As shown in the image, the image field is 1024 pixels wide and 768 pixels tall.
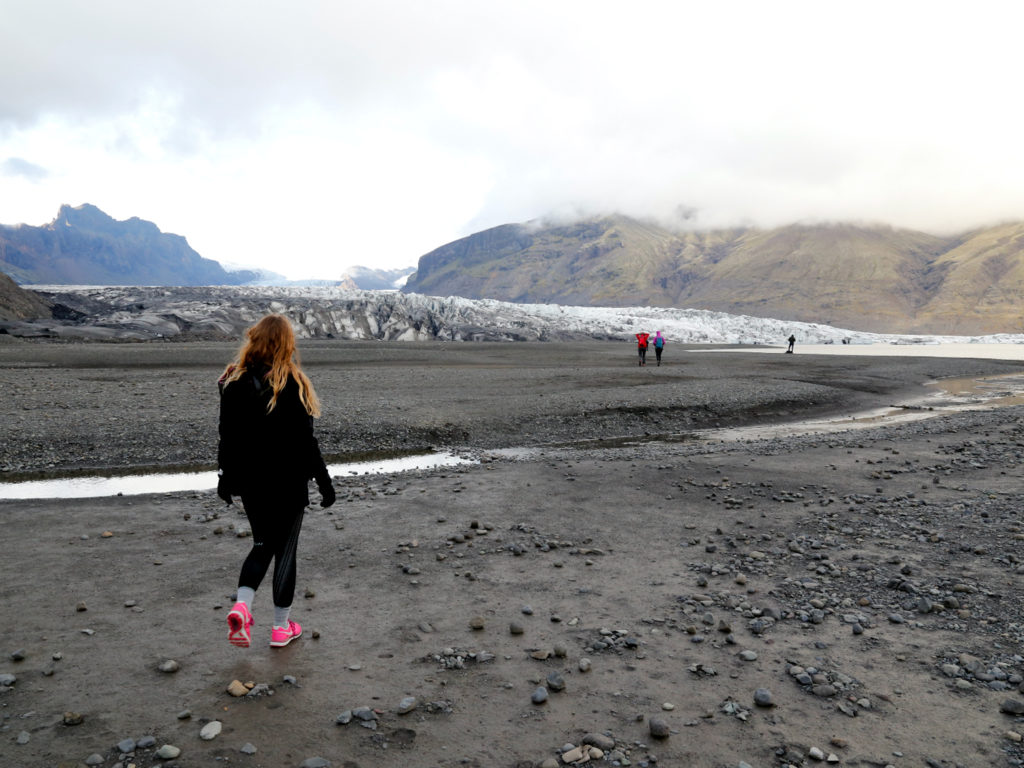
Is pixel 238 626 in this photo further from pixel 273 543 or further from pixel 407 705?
pixel 407 705

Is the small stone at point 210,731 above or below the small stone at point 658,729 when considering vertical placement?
below

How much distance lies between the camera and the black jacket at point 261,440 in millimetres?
5754

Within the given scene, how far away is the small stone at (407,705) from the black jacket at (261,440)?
1874 millimetres

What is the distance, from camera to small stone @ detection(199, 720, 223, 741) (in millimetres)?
4656

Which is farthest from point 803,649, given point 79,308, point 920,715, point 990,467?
point 79,308

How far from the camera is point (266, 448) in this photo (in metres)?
5.78

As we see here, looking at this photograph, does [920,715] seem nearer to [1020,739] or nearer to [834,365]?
[1020,739]

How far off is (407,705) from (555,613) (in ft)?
7.53

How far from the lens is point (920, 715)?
508 cm

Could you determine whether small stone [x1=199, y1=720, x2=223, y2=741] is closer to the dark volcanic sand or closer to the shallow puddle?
the dark volcanic sand

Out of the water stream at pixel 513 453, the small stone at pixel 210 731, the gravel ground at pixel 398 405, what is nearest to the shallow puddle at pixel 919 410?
the water stream at pixel 513 453

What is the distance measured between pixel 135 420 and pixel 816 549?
18.5 meters

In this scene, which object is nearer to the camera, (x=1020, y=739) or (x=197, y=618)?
(x=1020, y=739)

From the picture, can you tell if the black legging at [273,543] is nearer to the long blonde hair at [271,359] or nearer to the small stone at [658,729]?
the long blonde hair at [271,359]
